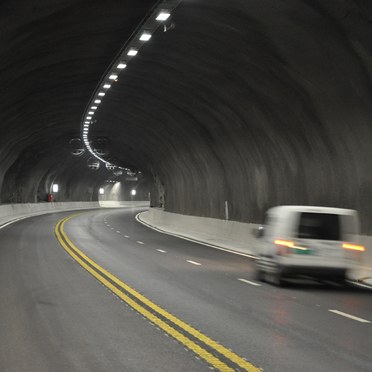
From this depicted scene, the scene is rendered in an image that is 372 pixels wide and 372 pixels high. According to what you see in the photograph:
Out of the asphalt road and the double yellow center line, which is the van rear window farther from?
the double yellow center line

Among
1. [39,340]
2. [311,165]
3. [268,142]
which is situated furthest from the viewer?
[268,142]

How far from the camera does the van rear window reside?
13859mm

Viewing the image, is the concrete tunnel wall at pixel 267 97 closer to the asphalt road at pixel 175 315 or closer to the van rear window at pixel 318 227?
the van rear window at pixel 318 227

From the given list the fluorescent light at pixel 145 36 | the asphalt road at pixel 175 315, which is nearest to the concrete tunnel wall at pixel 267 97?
the fluorescent light at pixel 145 36

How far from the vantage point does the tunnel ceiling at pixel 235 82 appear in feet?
49.7

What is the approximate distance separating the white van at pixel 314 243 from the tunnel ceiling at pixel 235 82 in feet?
11.4

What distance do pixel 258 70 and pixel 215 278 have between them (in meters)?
6.89

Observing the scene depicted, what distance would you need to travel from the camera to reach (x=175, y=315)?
9.95 meters

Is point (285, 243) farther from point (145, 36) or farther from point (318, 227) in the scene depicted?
point (145, 36)

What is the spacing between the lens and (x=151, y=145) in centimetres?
4269

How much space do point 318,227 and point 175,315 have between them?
16.4 ft

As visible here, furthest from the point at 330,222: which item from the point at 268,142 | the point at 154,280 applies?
the point at 268,142

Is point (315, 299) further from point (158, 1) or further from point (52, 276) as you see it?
point (158, 1)

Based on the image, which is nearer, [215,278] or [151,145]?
[215,278]
